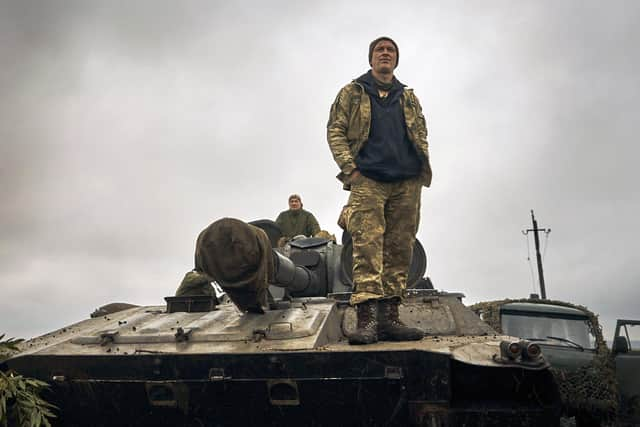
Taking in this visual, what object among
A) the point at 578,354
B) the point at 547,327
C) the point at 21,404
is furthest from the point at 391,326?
the point at 547,327

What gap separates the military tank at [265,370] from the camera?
3539 millimetres

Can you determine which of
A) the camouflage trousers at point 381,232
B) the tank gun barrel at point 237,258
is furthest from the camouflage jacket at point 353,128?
the tank gun barrel at point 237,258

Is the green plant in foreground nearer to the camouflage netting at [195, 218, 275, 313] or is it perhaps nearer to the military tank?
the military tank

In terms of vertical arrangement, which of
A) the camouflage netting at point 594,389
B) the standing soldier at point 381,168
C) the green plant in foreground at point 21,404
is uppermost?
the standing soldier at point 381,168

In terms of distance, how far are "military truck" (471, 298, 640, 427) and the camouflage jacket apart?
5.09 metres

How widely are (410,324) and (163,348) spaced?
1.90m

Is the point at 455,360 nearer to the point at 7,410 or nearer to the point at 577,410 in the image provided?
the point at 7,410

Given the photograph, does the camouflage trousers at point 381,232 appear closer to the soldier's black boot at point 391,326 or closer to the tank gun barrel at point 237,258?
the soldier's black boot at point 391,326

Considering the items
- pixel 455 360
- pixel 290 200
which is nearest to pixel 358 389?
pixel 455 360

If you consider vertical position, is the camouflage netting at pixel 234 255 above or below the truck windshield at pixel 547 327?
above

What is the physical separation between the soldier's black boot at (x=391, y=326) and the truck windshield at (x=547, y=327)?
253 inches

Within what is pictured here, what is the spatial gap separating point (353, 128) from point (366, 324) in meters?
1.42

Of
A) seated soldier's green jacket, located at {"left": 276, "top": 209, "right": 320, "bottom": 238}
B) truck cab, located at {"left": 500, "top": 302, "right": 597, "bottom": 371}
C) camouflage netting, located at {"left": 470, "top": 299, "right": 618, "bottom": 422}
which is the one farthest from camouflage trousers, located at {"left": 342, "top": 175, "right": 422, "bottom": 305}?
truck cab, located at {"left": 500, "top": 302, "right": 597, "bottom": 371}

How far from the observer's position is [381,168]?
14.6 ft
